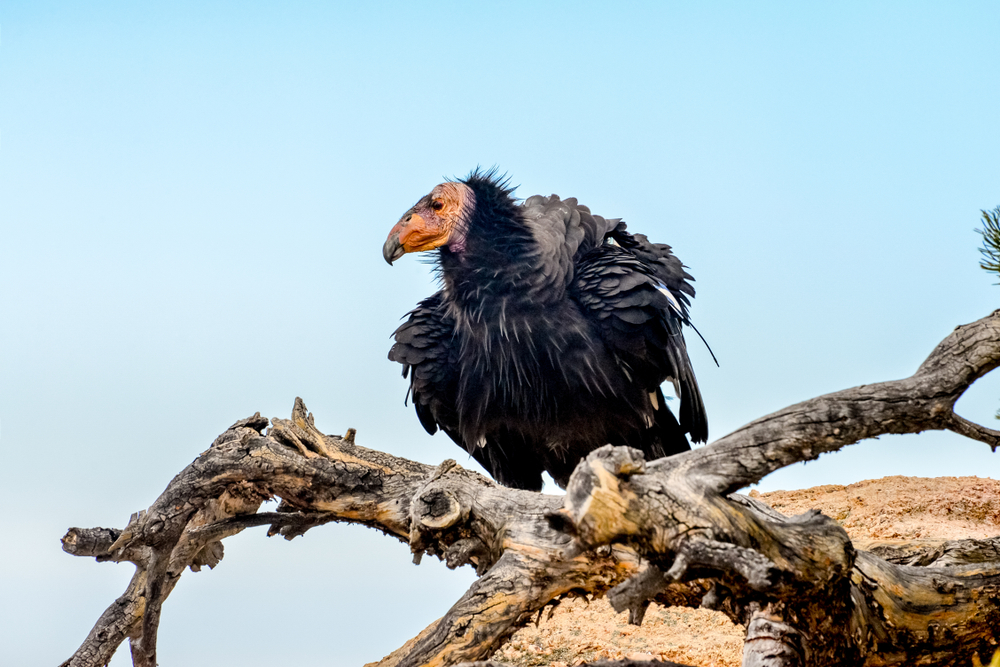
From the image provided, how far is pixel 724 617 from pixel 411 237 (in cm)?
233

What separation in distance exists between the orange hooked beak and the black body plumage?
102 mm

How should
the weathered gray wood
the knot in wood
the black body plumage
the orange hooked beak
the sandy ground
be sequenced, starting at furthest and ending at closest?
the orange hooked beak < the black body plumage < the sandy ground < the knot in wood < the weathered gray wood

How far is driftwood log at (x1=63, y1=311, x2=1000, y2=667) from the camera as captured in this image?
2.08 meters

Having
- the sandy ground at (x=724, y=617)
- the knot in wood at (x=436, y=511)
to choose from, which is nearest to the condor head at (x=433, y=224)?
the knot in wood at (x=436, y=511)

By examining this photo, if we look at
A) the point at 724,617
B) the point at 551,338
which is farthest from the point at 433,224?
the point at 724,617

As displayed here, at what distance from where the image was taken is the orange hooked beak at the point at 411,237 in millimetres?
4066

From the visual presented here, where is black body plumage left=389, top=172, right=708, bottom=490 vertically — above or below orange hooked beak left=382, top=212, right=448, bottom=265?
A: below

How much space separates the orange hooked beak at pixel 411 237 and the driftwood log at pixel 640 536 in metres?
1.07

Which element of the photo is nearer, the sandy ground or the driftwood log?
the driftwood log

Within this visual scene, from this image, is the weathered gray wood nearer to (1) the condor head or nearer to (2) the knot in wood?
(2) the knot in wood

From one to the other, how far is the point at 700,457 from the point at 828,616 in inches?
22.3

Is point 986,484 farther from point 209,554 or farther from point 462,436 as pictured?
point 209,554

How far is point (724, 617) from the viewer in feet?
13.2

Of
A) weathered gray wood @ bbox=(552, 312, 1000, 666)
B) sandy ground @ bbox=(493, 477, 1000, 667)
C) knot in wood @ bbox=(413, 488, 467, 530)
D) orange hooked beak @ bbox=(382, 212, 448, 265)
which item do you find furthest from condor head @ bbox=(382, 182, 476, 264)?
Answer: weathered gray wood @ bbox=(552, 312, 1000, 666)
